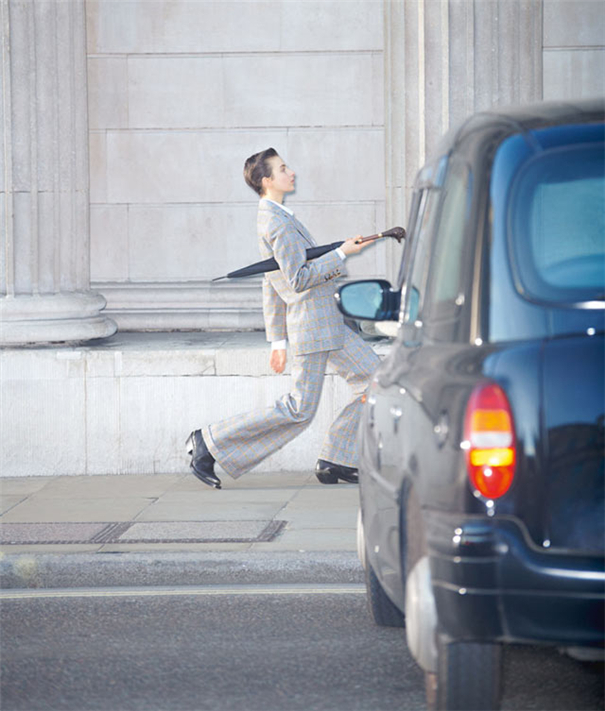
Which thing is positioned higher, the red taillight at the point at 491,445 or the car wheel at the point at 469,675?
the red taillight at the point at 491,445

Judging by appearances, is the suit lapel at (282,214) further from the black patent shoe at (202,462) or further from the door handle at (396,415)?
the door handle at (396,415)

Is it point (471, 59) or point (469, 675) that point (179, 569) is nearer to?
point (469, 675)

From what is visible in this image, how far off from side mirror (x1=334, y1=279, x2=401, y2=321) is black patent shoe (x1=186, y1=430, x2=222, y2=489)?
3.81 m

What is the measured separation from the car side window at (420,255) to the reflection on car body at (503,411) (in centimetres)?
6

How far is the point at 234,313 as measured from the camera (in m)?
11.9

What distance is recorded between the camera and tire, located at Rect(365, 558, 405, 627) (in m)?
5.97

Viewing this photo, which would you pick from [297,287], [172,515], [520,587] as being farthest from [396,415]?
[297,287]

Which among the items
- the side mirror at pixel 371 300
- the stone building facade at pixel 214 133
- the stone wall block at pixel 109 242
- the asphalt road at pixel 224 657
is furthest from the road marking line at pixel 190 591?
the stone wall block at pixel 109 242

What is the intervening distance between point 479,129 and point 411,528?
123cm

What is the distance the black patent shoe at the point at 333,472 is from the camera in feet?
30.8

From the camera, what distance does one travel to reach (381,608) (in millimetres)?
6023

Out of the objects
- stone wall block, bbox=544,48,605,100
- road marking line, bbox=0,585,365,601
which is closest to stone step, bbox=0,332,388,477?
stone wall block, bbox=544,48,605,100

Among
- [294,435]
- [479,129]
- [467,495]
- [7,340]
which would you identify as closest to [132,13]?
[7,340]

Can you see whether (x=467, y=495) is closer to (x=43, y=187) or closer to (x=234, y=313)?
(x=43, y=187)
